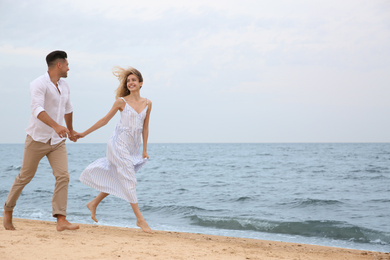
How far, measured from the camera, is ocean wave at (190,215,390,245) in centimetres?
836

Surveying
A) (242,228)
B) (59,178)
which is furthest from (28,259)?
(242,228)

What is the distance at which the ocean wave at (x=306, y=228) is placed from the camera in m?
8.36

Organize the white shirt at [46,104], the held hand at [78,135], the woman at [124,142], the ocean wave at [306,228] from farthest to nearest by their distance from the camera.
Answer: the ocean wave at [306,228]
the woman at [124,142]
the held hand at [78,135]
the white shirt at [46,104]

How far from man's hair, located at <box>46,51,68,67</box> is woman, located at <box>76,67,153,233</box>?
0.86 meters

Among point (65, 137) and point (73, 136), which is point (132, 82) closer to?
point (73, 136)

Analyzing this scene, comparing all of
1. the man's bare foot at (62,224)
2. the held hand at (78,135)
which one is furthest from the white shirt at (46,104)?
the man's bare foot at (62,224)

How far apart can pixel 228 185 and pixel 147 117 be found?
11.9 metres

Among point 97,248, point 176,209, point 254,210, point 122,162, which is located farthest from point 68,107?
point 254,210

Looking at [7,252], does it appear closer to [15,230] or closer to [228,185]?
[15,230]

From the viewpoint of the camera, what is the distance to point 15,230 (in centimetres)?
530

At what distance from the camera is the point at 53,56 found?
16.4 feet

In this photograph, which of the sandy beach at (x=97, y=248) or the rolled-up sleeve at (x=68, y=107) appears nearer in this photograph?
the sandy beach at (x=97, y=248)

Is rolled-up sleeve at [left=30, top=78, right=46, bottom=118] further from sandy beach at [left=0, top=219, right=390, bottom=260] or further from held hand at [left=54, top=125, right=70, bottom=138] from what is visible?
sandy beach at [left=0, top=219, right=390, bottom=260]

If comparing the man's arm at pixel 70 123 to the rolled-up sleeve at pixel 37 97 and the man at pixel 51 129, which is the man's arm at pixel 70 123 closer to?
the man at pixel 51 129
